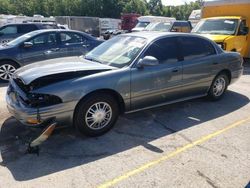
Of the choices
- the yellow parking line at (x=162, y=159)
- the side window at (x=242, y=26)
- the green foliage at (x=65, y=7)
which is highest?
the green foliage at (x=65, y=7)

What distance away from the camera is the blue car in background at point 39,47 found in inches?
325

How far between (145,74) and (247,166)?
6.78ft

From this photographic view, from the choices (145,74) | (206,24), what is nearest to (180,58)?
(145,74)

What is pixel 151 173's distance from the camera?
3.54m

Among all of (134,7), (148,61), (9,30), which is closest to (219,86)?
(148,61)

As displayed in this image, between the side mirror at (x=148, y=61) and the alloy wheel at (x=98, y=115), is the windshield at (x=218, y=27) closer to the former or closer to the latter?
the side mirror at (x=148, y=61)

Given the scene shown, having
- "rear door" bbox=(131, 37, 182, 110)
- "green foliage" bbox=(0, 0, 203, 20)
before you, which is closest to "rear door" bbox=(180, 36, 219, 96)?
"rear door" bbox=(131, 37, 182, 110)

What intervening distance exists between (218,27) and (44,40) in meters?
6.53

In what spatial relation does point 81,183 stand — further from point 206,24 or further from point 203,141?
point 206,24

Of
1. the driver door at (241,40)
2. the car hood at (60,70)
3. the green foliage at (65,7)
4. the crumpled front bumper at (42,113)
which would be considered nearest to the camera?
the crumpled front bumper at (42,113)

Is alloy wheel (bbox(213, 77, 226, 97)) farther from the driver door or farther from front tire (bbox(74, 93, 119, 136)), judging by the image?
the driver door

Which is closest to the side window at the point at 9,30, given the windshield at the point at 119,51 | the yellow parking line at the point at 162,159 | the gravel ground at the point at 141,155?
the gravel ground at the point at 141,155

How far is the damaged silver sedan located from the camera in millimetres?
4047

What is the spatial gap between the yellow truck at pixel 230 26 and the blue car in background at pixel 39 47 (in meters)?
4.62
